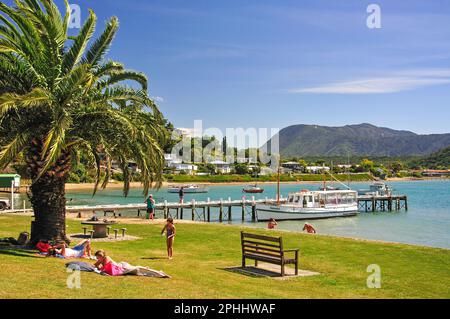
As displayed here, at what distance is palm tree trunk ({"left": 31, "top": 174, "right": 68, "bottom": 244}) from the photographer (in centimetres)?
1717

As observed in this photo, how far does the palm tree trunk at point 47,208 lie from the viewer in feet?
56.3

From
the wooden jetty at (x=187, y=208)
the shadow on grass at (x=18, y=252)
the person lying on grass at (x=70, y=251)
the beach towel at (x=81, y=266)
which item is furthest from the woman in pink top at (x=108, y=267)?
the wooden jetty at (x=187, y=208)

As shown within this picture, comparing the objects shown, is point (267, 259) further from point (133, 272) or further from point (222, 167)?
point (222, 167)

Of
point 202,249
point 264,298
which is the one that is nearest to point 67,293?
point 264,298

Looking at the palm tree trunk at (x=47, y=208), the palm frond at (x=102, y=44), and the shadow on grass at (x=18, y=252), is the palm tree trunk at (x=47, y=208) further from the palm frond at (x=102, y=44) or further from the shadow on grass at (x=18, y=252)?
the palm frond at (x=102, y=44)

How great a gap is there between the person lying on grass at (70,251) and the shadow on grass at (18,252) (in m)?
0.54

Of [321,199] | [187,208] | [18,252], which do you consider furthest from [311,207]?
[18,252]

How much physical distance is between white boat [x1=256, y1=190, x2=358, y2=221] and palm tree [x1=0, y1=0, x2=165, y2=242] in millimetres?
36362

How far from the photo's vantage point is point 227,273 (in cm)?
1491

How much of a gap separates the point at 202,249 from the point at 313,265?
17.0 feet

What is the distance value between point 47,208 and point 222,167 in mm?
153839

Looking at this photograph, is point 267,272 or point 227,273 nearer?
point 227,273

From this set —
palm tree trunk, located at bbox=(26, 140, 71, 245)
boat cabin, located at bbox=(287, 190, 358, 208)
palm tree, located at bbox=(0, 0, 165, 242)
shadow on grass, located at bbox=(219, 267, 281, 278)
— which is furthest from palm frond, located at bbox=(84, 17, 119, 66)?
boat cabin, located at bbox=(287, 190, 358, 208)
